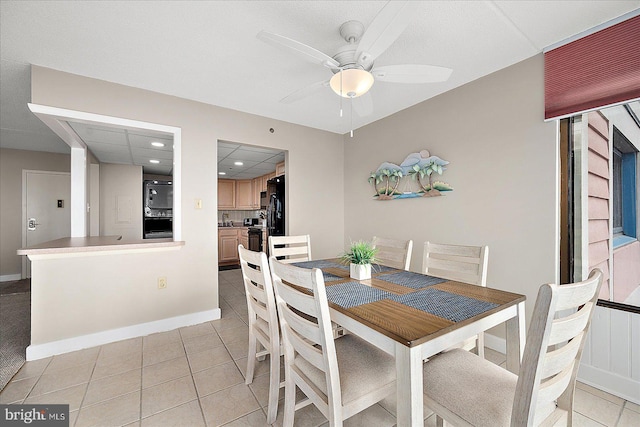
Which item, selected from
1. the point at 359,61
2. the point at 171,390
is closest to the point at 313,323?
the point at 171,390

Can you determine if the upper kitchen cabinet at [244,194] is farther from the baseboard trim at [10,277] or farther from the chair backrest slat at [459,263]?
the chair backrest slat at [459,263]

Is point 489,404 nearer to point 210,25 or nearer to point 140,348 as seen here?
point 210,25

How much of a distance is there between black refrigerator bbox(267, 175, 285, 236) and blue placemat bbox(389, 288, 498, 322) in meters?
2.86

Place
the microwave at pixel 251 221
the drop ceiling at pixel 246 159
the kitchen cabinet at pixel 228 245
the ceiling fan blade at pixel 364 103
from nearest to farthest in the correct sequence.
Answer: the ceiling fan blade at pixel 364 103 → the drop ceiling at pixel 246 159 → the kitchen cabinet at pixel 228 245 → the microwave at pixel 251 221

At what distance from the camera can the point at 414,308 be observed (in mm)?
1196

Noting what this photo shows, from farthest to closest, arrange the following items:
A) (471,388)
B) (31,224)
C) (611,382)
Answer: (31,224)
(611,382)
(471,388)

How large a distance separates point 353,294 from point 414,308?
33 centimetres

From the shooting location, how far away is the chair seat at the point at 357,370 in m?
1.12

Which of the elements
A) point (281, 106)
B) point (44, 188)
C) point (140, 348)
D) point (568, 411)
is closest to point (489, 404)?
point (568, 411)

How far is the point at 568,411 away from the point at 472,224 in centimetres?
162

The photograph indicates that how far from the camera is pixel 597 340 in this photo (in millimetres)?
1813

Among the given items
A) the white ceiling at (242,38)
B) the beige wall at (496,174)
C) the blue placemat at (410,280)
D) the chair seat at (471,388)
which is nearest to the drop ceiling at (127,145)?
the white ceiling at (242,38)

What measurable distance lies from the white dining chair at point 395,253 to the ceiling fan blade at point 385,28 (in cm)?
136

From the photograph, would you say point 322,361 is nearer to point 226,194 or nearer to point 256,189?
point 256,189
